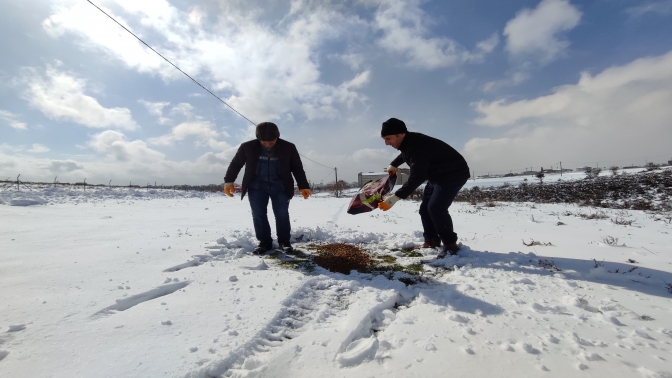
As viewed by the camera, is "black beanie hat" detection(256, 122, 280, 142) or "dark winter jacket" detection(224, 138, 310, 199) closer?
"black beanie hat" detection(256, 122, 280, 142)

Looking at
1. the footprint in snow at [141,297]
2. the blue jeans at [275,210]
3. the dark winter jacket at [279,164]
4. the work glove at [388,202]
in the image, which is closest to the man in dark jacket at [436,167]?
the work glove at [388,202]

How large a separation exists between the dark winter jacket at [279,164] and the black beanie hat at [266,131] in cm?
18

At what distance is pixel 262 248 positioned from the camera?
4.04 m

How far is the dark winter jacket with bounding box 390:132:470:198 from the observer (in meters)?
3.57

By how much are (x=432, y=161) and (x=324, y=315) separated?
2392mm

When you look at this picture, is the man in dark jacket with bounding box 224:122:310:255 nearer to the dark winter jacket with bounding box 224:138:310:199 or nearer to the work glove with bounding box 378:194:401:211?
the dark winter jacket with bounding box 224:138:310:199

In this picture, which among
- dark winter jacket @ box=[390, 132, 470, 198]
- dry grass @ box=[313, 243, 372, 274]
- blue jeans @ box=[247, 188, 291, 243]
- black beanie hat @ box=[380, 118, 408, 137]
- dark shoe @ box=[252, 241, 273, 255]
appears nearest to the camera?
dry grass @ box=[313, 243, 372, 274]

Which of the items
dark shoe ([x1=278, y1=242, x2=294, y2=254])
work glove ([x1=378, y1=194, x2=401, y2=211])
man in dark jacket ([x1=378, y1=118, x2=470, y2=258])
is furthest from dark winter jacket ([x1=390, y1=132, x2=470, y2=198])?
dark shoe ([x1=278, y1=242, x2=294, y2=254])

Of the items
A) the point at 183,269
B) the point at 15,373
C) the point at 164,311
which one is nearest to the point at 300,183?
the point at 183,269

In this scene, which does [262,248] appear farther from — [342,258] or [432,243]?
[432,243]

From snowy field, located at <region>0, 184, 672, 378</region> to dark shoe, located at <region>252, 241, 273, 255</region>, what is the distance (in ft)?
1.02

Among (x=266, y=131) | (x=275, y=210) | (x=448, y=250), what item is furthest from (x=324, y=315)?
(x=266, y=131)

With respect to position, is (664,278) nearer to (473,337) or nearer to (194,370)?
(473,337)

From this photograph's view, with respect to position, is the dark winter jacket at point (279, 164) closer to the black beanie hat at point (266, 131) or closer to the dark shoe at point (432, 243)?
the black beanie hat at point (266, 131)
